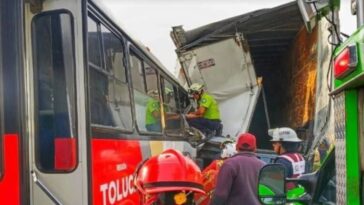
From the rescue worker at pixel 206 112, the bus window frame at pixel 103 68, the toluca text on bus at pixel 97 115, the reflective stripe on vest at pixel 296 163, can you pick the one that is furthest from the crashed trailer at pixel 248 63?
the bus window frame at pixel 103 68

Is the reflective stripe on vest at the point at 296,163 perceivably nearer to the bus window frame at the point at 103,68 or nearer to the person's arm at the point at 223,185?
the person's arm at the point at 223,185

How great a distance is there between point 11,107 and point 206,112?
24.7 ft

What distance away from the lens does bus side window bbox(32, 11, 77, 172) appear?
11.8ft

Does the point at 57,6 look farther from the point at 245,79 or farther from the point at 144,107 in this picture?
the point at 245,79

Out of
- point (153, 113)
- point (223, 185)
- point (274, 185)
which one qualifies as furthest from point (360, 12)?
point (153, 113)

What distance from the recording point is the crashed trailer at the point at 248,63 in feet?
32.3

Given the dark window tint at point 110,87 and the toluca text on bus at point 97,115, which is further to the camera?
the dark window tint at point 110,87

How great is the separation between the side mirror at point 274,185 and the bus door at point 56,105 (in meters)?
1.17

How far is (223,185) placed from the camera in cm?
494

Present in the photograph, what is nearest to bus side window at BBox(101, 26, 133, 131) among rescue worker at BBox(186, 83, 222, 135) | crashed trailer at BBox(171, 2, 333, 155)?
crashed trailer at BBox(171, 2, 333, 155)

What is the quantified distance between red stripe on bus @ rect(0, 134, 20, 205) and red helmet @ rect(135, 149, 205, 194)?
833 millimetres

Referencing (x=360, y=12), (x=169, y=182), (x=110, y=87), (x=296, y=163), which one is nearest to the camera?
(x=360, y=12)

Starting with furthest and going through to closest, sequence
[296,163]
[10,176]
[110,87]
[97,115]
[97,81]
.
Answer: [296,163], [110,87], [97,81], [97,115], [10,176]

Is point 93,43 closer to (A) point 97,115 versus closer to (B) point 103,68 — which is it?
(B) point 103,68
